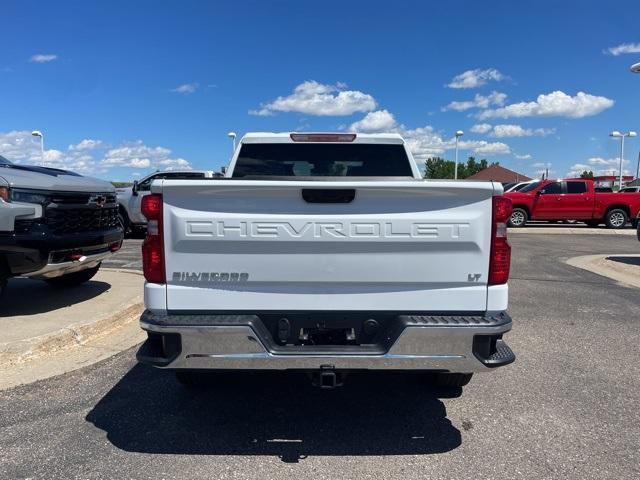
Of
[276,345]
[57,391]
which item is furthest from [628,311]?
[57,391]

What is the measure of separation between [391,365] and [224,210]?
4.25ft

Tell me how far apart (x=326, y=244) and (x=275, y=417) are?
1474mm

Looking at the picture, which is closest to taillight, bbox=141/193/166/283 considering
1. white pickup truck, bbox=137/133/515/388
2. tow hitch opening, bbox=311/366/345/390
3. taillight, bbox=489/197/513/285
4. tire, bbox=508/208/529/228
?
white pickup truck, bbox=137/133/515/388

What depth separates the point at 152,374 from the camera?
178 inches

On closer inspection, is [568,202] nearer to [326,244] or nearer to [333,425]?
[333,425]

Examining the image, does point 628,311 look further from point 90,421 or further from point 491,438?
point 90,421

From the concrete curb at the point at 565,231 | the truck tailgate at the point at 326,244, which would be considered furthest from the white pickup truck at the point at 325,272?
the concrete curb at the point at 565,231

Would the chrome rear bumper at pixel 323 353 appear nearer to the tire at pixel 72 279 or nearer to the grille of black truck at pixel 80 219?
the grille of black truck at pixel 80 219

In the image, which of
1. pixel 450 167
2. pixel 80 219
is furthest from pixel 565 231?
pixel 450 167

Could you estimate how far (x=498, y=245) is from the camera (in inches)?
117

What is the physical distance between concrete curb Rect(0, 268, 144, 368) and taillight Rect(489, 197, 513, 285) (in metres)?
4.07

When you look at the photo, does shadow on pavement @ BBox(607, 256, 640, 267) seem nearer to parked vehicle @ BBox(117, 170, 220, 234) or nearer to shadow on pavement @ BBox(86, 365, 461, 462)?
shadow on pavement @ BBox(86, 365, 461, 462)

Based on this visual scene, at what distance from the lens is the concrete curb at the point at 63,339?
459 cm

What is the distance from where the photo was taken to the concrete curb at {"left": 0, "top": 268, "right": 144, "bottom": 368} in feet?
15.0
